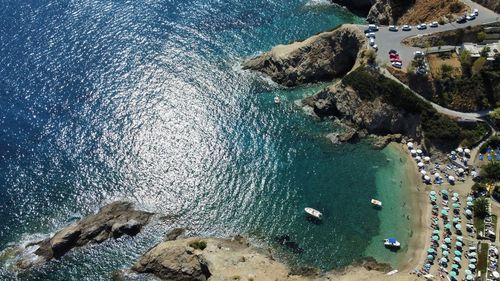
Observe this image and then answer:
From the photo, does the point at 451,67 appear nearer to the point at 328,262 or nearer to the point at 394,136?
the point at 394,136

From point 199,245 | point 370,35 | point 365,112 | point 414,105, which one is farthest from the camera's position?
point 370,35

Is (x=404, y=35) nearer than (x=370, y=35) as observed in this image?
No

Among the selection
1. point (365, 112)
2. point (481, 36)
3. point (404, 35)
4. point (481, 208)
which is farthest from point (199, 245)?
point (481, 36)

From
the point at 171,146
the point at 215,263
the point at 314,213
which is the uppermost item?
the point at 171,146

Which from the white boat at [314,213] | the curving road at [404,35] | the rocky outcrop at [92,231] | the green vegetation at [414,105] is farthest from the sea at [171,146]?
the curving road at [404,35]

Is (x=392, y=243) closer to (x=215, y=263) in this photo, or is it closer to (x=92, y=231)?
(x=215, y=263)

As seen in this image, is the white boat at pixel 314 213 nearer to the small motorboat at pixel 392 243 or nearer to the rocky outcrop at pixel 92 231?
the small motorboat at pixel 392 243
